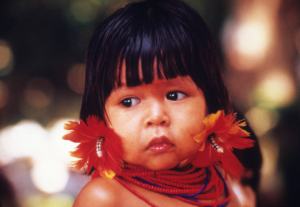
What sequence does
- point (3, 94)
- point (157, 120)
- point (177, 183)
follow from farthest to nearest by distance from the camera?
point (3, 94) < point (177, 183) < point (157, 120)

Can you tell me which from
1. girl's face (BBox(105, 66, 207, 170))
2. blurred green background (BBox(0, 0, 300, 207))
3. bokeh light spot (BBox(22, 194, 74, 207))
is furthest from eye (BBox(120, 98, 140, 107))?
bokeh light spot (BBox(22, 194, 74, 207))

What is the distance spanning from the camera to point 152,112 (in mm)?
662

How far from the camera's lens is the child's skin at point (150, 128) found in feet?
2.18

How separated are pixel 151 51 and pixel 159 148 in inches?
9.8

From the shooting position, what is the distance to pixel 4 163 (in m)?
0.89

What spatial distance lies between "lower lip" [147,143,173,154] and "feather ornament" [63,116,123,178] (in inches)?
3.3

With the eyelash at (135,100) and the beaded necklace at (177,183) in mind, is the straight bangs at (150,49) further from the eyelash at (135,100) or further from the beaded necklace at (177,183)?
the beaded necklace at (177,183)

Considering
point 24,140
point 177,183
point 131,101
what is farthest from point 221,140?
point 24,140

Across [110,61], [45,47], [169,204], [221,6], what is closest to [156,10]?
[110,61]

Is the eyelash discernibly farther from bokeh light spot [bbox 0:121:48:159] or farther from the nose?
bokeh light spot [bbox 0:121:48:159]

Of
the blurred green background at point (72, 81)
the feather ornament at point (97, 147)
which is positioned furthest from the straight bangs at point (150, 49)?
the blurred green background at point (72, 81)

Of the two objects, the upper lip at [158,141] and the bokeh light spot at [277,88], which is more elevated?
the bokeh light spot at [277,88]

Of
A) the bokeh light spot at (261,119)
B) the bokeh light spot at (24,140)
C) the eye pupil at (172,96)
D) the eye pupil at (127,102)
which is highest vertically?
the eye pupil at (172,96)

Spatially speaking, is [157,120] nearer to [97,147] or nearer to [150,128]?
[150,128]
